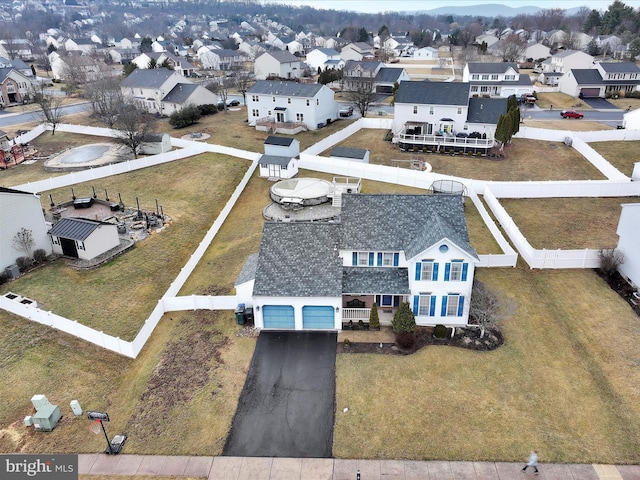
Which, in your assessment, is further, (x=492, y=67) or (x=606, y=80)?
(x=492, y=67)

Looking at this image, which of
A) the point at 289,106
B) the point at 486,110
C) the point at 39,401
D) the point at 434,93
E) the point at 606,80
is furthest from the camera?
the point at 606,80

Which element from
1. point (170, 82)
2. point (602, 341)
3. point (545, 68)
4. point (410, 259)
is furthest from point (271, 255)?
point (545, 68)

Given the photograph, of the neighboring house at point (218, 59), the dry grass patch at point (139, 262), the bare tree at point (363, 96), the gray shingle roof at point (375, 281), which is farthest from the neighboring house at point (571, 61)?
the gray shingle roof at point (375, 281)

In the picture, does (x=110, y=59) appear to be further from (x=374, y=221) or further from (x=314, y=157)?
(x=374, y=221)

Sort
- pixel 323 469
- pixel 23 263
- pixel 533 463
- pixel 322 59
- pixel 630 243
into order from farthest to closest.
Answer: pixel 322 59 → pixel 23 263 → pixel 630 243 → pixel 323 469 → pixel 533 463

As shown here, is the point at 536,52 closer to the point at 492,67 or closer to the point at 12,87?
the point at 492,67

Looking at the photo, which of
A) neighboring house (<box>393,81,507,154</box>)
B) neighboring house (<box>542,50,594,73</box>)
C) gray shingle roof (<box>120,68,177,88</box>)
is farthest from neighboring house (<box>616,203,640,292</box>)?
neighboring house (<box>542,50,594,73</box>)

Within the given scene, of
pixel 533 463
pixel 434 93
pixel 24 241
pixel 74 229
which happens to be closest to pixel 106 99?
pixel 74 229
